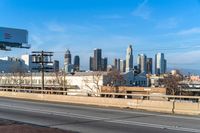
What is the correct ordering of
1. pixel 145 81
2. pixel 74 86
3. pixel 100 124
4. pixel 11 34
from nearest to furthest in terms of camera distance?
pixel 100 124
pixel 11 34
pixel 74 86
pixel 145 81

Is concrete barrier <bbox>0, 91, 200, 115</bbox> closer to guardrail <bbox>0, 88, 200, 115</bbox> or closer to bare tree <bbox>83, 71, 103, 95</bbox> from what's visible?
guardrail <bbox>0, 88, 200, 115</bbox>

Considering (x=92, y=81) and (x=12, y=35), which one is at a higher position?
(x=12, y=35)

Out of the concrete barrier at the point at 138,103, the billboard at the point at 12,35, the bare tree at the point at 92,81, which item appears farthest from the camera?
the bare tree at the point at 92,81

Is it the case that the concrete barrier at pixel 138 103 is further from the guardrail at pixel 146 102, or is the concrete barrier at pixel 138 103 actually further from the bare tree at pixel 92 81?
the bare tree at pixel 92 81

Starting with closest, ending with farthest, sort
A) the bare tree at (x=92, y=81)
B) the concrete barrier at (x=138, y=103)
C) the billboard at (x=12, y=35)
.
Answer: the concrete barrier at (x=138, y=103) → the billboard at (x=12, y=35) → the bare tree at (x=92, y=81)

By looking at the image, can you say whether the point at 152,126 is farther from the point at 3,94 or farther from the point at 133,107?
the point at 3,94

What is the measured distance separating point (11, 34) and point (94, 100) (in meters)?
65.1

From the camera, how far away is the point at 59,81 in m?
137

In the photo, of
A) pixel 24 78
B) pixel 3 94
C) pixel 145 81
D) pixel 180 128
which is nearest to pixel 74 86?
pixel 24 78

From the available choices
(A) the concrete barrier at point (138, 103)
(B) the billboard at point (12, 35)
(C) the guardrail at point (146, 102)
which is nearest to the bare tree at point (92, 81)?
(B) the billboard at point (12, 35)

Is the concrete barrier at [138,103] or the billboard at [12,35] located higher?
the billboard at [12,35]

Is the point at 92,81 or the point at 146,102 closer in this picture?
the point at 146,102

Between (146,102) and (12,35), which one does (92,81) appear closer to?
(12,35)

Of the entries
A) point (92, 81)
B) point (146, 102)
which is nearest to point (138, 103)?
point (146, 102)
